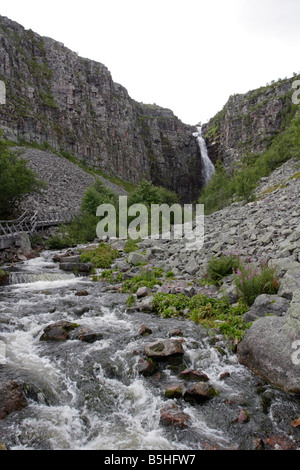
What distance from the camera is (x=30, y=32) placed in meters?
84.9

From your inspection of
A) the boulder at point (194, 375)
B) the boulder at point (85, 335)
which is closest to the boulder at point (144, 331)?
the boulder at point (85, 335)

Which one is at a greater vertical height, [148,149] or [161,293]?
[148,149]

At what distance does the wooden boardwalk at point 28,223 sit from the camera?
67.5 feet

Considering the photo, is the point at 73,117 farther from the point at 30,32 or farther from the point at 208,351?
the point at 208,351

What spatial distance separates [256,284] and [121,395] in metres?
5.15

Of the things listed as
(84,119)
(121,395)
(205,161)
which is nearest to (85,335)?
(121,395)

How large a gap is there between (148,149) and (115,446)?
115 meters

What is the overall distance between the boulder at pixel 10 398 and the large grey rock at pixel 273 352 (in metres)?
→ 4.44

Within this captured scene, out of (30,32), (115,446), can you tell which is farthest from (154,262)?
(30,32)

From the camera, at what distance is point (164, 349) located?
20.4 feet

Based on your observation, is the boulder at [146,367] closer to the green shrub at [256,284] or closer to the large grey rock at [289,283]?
the green shrub at [256,284]

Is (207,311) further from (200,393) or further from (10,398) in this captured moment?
(10,398)

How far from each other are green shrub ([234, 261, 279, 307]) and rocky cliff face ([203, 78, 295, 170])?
263ft
